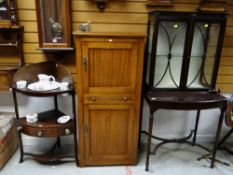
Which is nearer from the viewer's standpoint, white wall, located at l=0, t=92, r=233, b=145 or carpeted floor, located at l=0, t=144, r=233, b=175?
carpeted floor, located at l=0, t=144, r=233, b=175

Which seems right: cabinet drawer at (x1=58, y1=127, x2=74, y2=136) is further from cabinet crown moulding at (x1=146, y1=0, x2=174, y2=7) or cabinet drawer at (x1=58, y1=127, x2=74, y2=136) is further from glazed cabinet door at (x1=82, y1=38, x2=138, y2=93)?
cabinet crown moulding at (x1=146, y1=0, x2=174, y2=7)

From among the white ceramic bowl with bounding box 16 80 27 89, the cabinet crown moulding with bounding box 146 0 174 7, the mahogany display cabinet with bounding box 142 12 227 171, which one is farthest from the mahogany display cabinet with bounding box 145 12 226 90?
the white ceramic bowl with bounding box 16 80 27 89

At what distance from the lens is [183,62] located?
216 centimetres

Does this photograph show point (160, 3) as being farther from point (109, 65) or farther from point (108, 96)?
point (108, 96)

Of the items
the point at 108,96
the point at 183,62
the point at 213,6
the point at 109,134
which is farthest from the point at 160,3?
the point at 109,134

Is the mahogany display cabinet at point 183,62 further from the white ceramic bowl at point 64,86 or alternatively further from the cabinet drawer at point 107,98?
the white ceramic bowl at point 64,86

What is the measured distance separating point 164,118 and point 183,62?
860 mm

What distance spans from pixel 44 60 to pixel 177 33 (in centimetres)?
147

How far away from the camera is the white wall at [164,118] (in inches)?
97.4

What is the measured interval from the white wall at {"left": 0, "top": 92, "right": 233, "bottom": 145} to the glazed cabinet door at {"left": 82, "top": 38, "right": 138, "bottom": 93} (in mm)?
662

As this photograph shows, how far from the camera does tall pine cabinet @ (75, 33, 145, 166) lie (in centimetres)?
189

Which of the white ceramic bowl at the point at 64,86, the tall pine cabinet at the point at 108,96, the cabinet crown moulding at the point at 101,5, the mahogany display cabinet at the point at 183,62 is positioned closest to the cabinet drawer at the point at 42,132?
the tall pine cabinet at the point at 108,96

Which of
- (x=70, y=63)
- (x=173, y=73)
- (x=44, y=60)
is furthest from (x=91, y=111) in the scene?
(x=173, y=73)

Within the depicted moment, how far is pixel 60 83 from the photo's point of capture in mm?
2191
